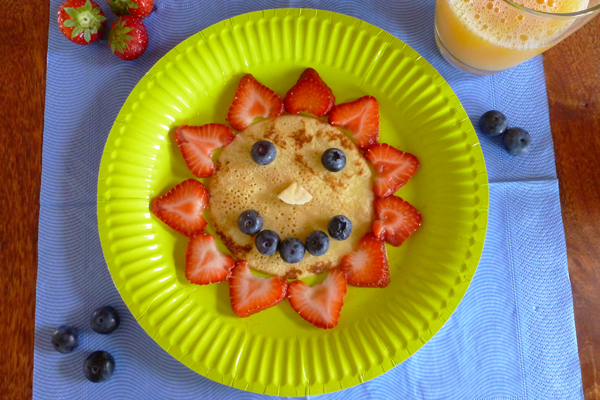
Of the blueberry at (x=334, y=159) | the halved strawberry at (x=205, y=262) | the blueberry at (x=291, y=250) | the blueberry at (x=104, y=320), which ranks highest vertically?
the blueberry at (x=334, y=159)

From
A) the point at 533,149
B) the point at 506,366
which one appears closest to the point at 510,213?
the point at 533,149

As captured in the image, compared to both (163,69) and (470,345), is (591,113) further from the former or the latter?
(163,69)

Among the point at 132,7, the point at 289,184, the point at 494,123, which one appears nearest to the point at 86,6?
the point at 132,7

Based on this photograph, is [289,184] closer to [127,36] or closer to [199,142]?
[199,142]

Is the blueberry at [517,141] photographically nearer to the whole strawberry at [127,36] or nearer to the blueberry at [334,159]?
the blueberry at [334,159]

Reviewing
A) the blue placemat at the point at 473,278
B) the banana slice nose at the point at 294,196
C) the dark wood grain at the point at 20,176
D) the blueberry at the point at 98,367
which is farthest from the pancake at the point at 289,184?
the dark wood grain at the point at 20,176

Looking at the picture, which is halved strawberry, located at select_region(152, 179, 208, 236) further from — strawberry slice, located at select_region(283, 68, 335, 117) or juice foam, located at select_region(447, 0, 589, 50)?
juice foam, located at select_region(447, 0, 589, 50)
